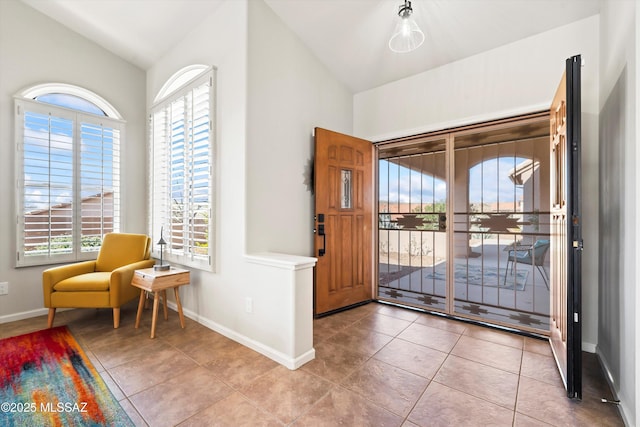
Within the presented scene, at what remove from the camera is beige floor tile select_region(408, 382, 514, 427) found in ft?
5.40

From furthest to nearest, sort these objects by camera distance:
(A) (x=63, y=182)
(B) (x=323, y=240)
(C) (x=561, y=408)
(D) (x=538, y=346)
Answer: (A) (x=63, y=182) → (B) (x=323, y=240) → (D) (x=538, y=346) → (C) (x=561, y=408)

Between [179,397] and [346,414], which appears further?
[179,397]

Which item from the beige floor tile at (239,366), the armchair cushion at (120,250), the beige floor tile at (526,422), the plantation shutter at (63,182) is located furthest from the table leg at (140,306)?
the beige floor tile at (526,422)

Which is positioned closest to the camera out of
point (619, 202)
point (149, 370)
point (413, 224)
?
point (619, 202)

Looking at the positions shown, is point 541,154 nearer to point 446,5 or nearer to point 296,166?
point 446,5

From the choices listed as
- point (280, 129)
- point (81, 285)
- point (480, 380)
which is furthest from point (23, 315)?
point (480, 380)

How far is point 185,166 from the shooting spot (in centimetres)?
328

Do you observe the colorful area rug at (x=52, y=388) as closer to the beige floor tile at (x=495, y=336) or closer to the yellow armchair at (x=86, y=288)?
the yellow armchair at (x=86, y=288)

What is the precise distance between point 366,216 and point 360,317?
4.07 ft

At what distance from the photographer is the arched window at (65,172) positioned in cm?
321

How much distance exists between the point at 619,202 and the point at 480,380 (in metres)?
1.47

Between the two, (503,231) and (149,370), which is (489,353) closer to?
(503,231)

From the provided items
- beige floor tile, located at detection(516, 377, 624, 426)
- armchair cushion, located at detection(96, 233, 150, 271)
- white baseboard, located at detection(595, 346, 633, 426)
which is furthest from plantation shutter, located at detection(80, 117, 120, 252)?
white baseboard, located at detection(595, 346, 633, 426)

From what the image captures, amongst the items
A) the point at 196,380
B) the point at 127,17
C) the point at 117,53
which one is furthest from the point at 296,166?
the point at 117,53
